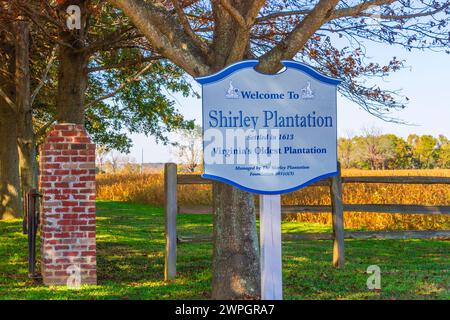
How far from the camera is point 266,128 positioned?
21.7 ft

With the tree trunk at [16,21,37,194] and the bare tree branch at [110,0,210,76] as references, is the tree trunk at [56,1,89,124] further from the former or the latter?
the bare tree branch at [110,0,210,76]

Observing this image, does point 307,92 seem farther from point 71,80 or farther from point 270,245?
point 71,80

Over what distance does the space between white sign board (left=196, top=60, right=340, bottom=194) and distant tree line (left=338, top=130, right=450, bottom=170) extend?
77.1m

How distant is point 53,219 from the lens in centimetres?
924

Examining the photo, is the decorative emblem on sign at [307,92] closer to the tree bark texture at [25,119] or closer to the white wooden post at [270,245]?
the white wooden post at [270,245]

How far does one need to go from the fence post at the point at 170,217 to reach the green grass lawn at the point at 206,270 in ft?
0.77

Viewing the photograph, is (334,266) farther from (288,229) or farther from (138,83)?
(138,83)

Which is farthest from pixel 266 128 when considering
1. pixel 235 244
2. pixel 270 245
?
pixel 235 244

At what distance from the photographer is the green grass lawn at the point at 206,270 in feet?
28.6

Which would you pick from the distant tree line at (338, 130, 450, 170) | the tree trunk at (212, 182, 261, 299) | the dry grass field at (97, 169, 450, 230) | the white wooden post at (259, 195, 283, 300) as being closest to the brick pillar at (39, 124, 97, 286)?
the tree trunk at (212, 182, 261, 299)

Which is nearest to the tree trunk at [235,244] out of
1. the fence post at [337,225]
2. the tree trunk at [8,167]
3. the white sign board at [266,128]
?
the white sign board at [266,128]

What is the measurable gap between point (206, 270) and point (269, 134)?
4.51 meters

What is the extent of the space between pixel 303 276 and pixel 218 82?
4298 millimetres
